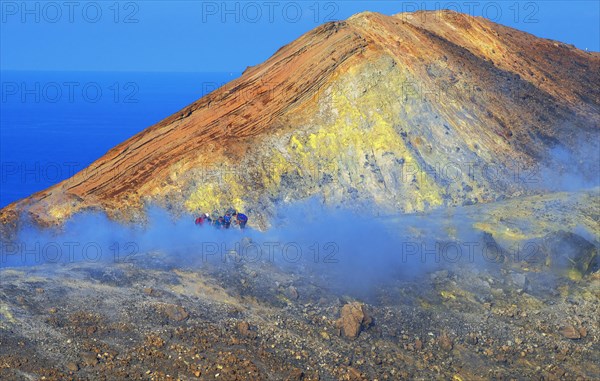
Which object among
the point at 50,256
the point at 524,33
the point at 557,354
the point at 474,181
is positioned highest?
the point at 524,33

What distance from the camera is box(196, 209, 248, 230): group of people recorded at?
27859 millimetres

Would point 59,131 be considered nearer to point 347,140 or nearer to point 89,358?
point 347,140

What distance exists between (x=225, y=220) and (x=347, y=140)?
6569mm

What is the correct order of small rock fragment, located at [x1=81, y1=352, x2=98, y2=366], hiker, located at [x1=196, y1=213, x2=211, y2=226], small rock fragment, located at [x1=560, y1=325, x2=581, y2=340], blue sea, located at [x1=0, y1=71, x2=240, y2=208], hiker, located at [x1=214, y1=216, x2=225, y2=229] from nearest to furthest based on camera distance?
small rock fragment, located at [x1=81, y1=352, x2=98, y2=366], small rock fragment, located at [x1=560, y1=325, x2=581, y2=340], hiker, located at [x1=214, y1=216, x2=225, y2=229], hiker, located at [x1=196, y1=213, x2=211, y2=226], blue sea, located at [x1=0, y1=71, x2=240, y2=208]

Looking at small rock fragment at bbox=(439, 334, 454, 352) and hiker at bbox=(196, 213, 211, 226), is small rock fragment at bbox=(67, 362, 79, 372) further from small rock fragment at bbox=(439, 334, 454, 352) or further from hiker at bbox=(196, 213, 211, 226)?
hiker at bbox=(196, 213, 211, 226)

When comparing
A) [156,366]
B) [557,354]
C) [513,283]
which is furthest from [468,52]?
[156,366]

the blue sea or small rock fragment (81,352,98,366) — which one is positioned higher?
the blue sea

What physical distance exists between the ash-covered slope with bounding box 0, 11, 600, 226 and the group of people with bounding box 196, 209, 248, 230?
2.45 ft

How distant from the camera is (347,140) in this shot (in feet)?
103

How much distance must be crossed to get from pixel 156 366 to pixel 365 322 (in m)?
6.04

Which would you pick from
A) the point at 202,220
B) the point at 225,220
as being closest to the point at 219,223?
the point at 225,220

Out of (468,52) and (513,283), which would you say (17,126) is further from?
A: (513,283)

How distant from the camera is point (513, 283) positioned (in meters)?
25.2

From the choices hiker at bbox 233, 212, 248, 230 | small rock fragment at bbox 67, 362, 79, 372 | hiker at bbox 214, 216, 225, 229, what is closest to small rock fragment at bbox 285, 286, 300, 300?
hiker at bbox 233, 212, 248, 230
